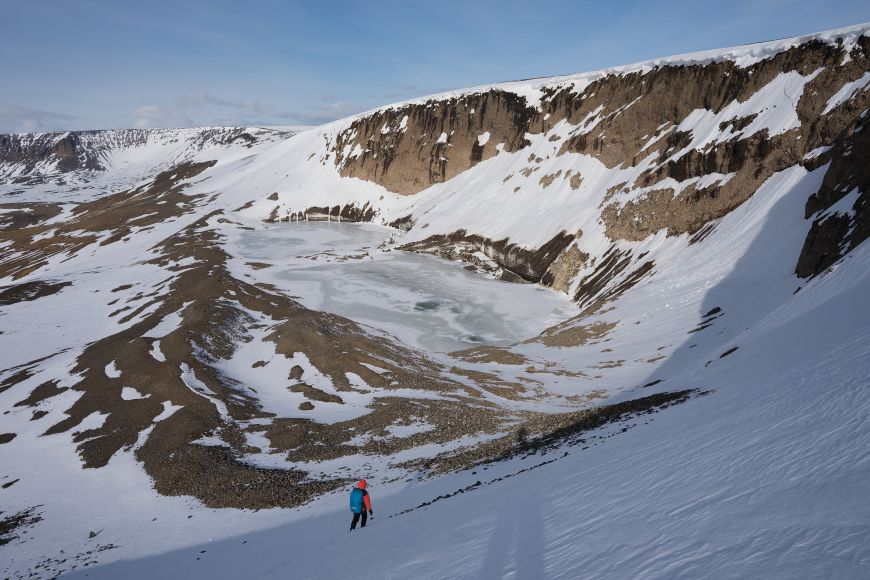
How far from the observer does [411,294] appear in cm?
6419

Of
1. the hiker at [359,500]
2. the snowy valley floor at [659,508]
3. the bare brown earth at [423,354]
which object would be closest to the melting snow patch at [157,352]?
the bare brown earth at [423,354]

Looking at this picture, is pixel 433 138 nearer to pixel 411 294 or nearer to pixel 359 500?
pixel 411 294

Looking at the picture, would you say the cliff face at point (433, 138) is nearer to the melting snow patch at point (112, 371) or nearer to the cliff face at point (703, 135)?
the cliff face at point (703, 135)

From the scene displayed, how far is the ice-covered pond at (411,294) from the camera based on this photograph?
2085 inches

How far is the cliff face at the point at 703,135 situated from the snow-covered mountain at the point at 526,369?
0.33m

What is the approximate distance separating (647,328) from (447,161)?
82987 mm

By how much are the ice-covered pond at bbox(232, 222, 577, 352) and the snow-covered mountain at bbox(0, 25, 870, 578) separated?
512 millimetres

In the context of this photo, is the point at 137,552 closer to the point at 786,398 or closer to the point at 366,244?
the point at 786,398

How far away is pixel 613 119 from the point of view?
7744 cm

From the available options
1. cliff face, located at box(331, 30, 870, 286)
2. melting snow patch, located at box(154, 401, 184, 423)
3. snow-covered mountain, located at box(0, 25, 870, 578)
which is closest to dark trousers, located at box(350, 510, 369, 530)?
snow-covered mountain, located at box(0, 25, 870, 578)

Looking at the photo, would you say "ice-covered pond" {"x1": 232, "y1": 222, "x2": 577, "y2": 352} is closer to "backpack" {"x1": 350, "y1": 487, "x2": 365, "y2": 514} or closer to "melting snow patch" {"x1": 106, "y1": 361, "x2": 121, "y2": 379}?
"melting snow patch" {"x1": 106, "y1": 361, "x2": 121, "y2": 379}

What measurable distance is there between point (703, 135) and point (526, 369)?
39826mm

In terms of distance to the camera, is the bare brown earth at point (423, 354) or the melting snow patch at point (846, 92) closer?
the bare brown earth at point (423, 354)

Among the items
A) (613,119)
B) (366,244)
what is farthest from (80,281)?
(613,119)
